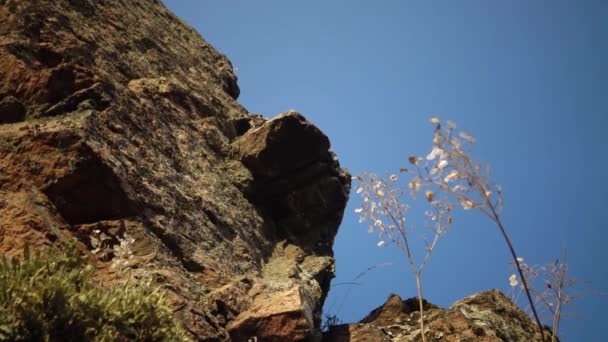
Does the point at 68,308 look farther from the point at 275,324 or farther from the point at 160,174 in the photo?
the point at 160,174

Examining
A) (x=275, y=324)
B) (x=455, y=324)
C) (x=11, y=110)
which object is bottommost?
(x=275, y=324)

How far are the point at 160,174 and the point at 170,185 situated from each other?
0.26 m

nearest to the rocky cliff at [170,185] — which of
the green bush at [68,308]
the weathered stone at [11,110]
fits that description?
the weathered stone at [11,110]

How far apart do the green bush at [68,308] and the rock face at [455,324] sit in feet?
12.0

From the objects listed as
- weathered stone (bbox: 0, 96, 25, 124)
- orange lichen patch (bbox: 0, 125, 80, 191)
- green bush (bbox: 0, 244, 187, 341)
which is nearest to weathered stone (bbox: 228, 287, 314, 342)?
green bush (bbox: 0, 244, 187, 341)

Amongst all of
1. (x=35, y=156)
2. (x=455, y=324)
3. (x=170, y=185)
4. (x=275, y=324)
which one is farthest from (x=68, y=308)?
(x=455, y=324)

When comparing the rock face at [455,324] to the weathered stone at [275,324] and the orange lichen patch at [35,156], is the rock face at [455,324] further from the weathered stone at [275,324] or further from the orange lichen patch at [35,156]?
the orange lichen patch at [35,156]

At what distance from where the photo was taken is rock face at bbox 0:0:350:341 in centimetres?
554

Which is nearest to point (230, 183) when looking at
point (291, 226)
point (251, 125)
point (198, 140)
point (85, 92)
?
point (198, 140)

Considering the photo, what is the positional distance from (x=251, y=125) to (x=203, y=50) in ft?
12.9

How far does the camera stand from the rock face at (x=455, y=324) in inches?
263

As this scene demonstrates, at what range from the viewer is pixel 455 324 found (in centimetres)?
680

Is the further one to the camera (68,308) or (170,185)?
(170,185)

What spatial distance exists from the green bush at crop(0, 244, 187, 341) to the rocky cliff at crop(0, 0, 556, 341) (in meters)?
0.56
